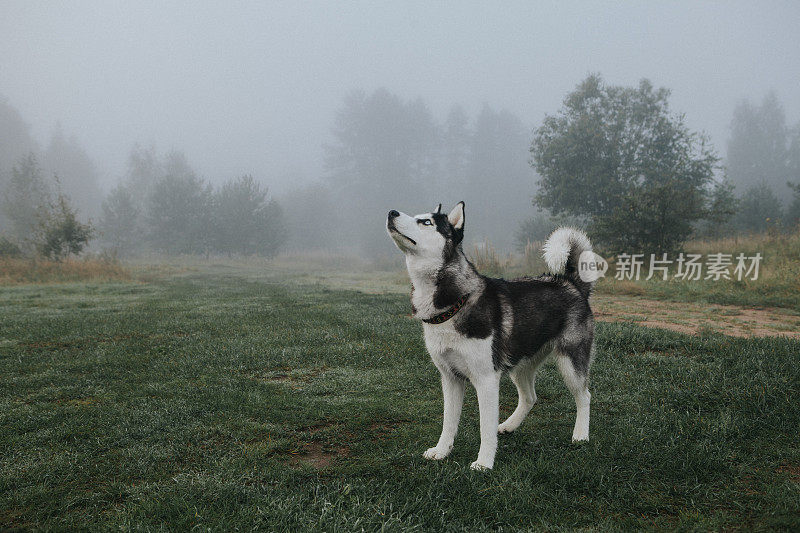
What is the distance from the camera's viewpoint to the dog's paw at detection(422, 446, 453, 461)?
3.34m

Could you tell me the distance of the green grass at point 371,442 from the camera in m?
2.63

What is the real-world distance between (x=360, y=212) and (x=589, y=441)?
6495cm

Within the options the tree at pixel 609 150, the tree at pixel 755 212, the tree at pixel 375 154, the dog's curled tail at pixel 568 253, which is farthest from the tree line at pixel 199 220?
the dog's curled tail at pixel 568 253

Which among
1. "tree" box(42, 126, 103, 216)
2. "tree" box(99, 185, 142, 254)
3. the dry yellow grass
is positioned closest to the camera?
the dry yellow grass

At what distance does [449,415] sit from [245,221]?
→ 45424mm

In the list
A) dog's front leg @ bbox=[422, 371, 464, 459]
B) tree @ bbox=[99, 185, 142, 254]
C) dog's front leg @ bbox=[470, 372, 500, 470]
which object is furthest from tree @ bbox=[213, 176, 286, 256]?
dog's front leg @ bbox=[470, 372, 500, 470]

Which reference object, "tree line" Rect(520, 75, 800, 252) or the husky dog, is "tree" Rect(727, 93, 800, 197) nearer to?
"tree line" Rect(520, 75, 800, 252)

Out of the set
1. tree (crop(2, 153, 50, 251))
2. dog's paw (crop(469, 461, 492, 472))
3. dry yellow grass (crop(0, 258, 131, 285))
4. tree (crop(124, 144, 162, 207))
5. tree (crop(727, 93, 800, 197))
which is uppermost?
tree (crop(727, 93, 800, 197))

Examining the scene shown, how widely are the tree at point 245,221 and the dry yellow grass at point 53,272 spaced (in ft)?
76.3

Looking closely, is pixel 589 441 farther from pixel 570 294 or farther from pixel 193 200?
pixel 193 200

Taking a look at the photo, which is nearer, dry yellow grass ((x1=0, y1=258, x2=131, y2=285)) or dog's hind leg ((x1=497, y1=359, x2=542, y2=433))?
dog's hind leg ((x1=497, y1=359, x2=542, y2=433))

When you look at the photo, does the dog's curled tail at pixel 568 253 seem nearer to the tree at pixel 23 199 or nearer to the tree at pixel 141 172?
the tree at pixel 23 199

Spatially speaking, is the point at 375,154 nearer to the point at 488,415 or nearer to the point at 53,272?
the point at 53,272

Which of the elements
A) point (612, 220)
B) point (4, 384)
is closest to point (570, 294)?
point (4, 384)
